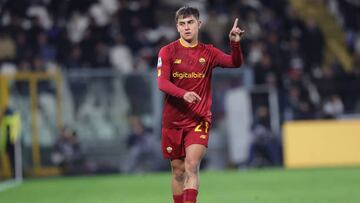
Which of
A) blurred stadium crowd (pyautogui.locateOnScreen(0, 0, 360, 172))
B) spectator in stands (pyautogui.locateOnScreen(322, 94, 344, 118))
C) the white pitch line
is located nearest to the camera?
the white pitch line

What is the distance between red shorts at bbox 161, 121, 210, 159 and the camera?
934cm

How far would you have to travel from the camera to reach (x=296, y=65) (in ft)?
75.1

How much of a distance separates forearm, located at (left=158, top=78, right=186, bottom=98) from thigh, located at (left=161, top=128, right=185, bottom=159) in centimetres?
60

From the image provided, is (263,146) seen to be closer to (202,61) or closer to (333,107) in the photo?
(333,107)

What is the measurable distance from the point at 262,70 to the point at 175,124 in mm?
12497

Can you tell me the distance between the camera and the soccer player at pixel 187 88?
9.22 m

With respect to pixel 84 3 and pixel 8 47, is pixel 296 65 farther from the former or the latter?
pixel 8 47

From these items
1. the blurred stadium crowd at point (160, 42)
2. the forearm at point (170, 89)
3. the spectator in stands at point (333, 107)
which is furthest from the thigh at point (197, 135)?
the spectator in stands at point (333, 107)

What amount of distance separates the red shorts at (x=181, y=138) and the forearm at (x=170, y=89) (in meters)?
0.58

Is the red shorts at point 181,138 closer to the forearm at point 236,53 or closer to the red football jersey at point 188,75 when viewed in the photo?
the red football jersey at point 188,75

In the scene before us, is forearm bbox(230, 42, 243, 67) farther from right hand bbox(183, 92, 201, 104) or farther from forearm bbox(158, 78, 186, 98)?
right hand bbox(183, 92, 201, 104)

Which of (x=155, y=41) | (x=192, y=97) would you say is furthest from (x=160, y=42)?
(x=192, y=97)

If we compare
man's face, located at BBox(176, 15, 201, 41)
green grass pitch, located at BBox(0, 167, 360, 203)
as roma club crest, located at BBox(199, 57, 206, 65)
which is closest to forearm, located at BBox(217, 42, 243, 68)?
as roma club crest, located at BBox(199, 57, 206, 65)

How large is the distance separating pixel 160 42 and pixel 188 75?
13331 mm
